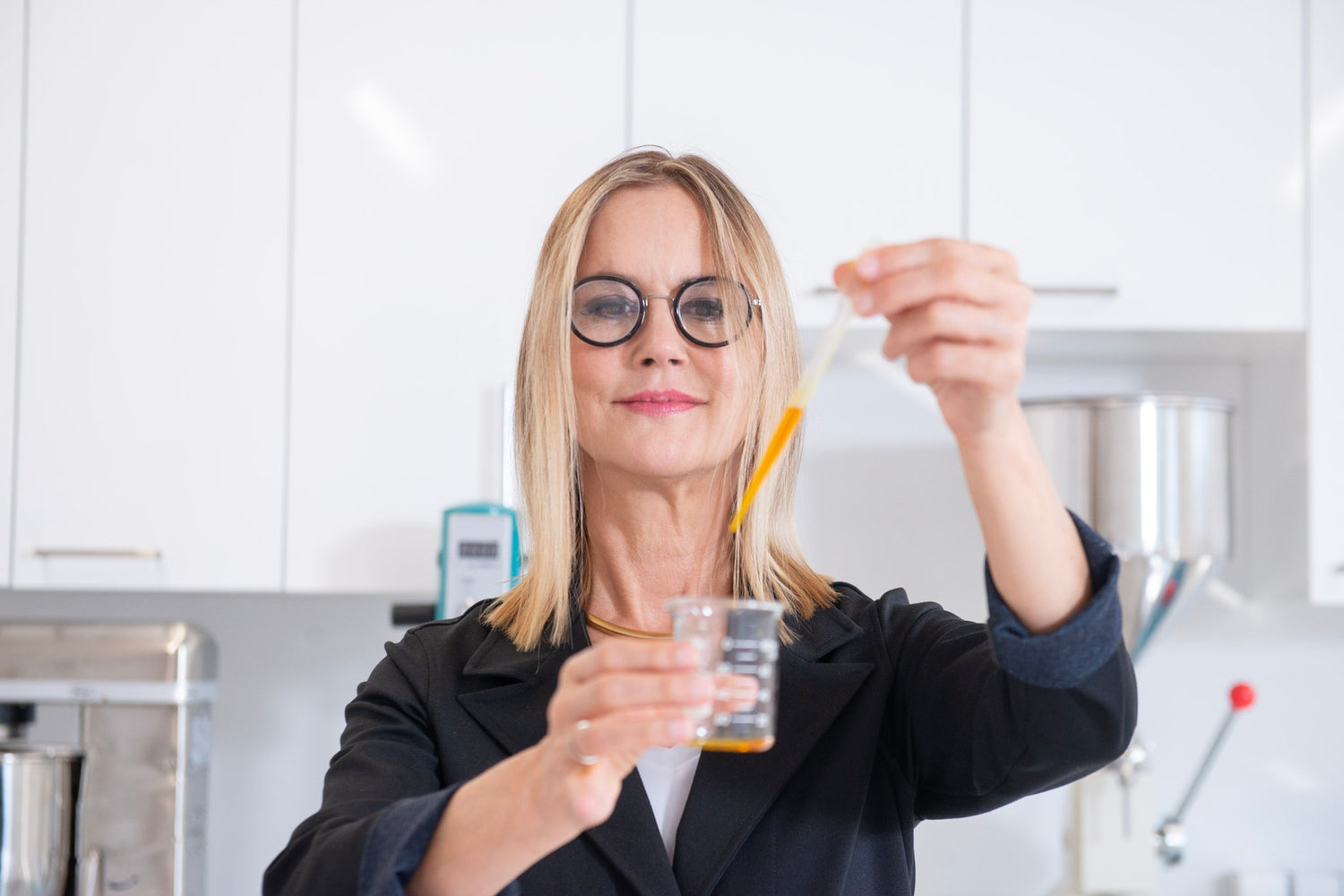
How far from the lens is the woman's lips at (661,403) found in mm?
1050

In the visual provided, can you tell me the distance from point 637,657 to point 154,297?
1551 millimetres

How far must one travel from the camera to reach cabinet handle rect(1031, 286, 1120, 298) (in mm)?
1881

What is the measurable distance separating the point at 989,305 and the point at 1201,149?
4.57ft

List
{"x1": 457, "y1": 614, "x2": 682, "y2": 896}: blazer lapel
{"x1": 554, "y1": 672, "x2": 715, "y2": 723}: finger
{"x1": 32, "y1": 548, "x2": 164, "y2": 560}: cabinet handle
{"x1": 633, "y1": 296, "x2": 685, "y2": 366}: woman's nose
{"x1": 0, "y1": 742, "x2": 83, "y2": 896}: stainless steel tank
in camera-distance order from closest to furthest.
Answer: {"x1": 554, "y1": 672, "x2": 715, "y2": 723}: finger < {"x1": 457, "y1": 614, "x2": 682, "y2": 896}: blazer lapel < {"x1": 633, "y1": 296, "x2": 685, "y2": 366}: woman's nose < {"x1": 0, "y1": 742, "x2": 83, "y2": 896}: stainless steel tank < {"x1": 32, "y1": 548, "x2": 164, "y2": 560}: cabinet handle

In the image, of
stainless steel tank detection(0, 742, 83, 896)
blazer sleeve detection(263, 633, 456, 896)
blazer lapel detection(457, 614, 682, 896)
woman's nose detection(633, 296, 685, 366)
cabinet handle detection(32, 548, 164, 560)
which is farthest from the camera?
cabinet handle detection(32, 548, 164, 560)

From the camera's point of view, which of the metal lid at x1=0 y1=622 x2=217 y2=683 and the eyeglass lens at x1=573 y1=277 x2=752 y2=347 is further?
the metal lid at x1=0 y1=622 x2=217 y2=683

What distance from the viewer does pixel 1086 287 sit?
6.17 ft

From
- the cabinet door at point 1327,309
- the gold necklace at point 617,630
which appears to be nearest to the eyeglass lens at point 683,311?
the gold necklace at point 617,630

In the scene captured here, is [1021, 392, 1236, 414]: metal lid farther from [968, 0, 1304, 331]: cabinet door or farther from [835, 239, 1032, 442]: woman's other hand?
[835, 239, 1032, 442]: woman's other hand

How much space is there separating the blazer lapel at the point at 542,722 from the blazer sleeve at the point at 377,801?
5 cm

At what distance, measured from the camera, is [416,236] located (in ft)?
6.38

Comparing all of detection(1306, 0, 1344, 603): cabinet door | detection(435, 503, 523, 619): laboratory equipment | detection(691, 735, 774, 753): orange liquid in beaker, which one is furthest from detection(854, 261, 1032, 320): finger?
detection(1306, 0, 1344, 603): cabinet door

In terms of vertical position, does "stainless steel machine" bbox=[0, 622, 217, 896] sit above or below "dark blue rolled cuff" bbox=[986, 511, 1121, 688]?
below

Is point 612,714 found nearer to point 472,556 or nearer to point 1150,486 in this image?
point 472,556
